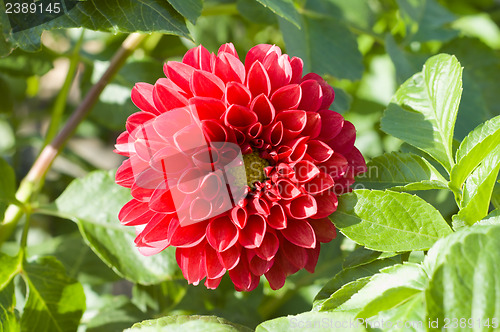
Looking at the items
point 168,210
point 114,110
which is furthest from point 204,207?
point 114,110

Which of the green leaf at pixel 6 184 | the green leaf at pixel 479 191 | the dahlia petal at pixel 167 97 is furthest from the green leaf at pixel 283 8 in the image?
the green leaf at pixel 6 184

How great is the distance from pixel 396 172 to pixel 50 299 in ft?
1.59

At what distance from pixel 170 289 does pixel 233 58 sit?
453 millimetres

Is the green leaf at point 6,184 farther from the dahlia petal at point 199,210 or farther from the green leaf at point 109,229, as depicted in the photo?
the dahlia petal at point 199,210

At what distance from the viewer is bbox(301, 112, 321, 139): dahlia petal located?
0.47 m

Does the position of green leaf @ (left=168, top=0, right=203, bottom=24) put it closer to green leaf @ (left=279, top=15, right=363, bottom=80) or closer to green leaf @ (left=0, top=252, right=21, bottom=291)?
green leaf @ (left=279, top=15, right=363, bottom=80)

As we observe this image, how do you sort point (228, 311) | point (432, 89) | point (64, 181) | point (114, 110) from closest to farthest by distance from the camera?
1. point (432, 89)
2. point (228, 311)
3. point (114, 110)
4. point (64, 181)

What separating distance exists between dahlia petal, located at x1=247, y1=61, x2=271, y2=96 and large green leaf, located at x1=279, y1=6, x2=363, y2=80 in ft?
0.74

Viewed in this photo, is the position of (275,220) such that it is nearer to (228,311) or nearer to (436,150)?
(436,150)

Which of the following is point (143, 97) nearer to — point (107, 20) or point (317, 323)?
point (107, 20)

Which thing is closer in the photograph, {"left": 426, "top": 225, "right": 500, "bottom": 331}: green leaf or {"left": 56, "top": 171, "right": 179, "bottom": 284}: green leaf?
{"left": 426, "top": 225, "right": 500, "bottom": 331}: green leaf

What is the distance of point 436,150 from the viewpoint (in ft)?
1.73

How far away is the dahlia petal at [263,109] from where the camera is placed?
18.3 inches

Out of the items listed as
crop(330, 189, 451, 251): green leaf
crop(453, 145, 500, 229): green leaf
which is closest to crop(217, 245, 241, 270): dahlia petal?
crop(330, 189, 451, 251): green leaf
